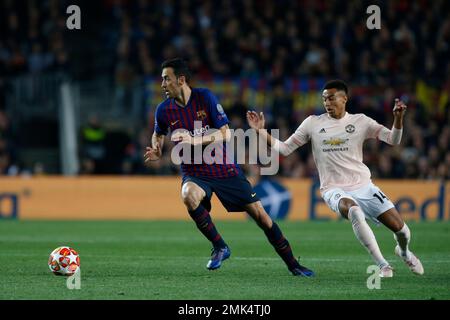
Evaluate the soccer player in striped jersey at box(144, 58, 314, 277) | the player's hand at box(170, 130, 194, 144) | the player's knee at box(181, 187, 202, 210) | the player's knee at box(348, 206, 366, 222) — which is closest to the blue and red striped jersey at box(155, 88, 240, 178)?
the soccer player in striped jersey at box(144, 58, 314, 277)

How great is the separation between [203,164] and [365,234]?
1870mm

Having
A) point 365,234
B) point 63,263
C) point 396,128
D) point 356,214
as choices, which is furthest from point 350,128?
point 63,263

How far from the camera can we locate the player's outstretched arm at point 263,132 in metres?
9.53

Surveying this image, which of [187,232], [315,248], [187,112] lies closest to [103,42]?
[187,232]

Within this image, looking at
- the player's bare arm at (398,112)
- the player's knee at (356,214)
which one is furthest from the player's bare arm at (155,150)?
the player's bare arm at (398,112)

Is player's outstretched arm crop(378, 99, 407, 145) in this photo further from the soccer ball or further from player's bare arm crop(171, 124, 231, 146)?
the soccer ball

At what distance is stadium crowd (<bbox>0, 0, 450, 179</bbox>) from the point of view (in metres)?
21.3

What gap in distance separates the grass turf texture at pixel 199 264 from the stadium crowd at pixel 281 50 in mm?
4298

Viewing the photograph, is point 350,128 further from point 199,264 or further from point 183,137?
point 199,264

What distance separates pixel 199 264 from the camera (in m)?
10.7

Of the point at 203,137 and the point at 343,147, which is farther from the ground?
the point at 203,137

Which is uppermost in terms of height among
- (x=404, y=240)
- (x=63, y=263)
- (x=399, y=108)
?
(x=399, y=108)

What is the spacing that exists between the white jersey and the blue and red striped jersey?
66 cm
